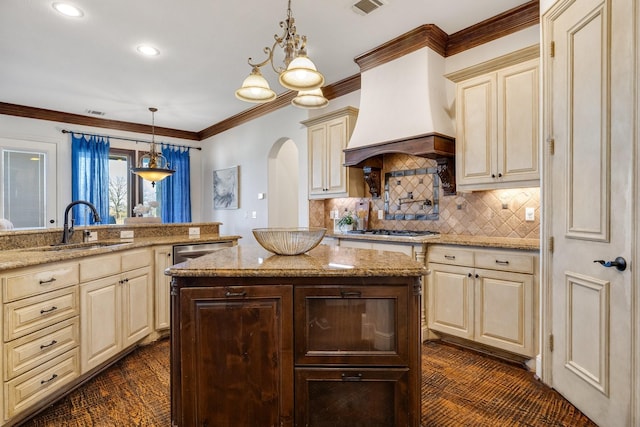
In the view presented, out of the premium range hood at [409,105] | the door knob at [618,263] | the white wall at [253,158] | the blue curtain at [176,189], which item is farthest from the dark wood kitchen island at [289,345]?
the blue curtain at [176,189]

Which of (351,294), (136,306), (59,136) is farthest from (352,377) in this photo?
(59,136)

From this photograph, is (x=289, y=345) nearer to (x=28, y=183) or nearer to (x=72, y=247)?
(x=72, y=247)

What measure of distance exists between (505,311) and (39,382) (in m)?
3.06

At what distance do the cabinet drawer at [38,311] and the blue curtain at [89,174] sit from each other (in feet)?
13.1

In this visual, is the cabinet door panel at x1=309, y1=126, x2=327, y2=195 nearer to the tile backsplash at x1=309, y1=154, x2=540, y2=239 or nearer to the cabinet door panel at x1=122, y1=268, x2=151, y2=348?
the tile backsplash at x1=309, y1=154, x2=540, y2=239

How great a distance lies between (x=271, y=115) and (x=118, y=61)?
207cm

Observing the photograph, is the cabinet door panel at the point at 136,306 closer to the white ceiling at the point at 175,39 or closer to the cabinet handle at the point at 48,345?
the cabinet handle at the point at 48,345

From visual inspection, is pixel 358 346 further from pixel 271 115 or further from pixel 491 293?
pixel 271 115

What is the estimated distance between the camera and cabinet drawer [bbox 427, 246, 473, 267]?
274 cm

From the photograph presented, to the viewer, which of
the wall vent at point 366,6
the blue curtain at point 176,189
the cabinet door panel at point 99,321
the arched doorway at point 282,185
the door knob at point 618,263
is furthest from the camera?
the blue curtain at point 176,189

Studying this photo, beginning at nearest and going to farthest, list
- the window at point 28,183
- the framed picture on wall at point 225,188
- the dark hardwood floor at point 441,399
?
the dark hardwood floor at point 441,399, the window at point 28,183, the framed picture on wall at point 225,188

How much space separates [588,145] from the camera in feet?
6.21

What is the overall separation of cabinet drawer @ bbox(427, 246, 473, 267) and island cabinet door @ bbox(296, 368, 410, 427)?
1534mm

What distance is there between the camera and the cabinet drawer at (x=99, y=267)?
2303 mm
